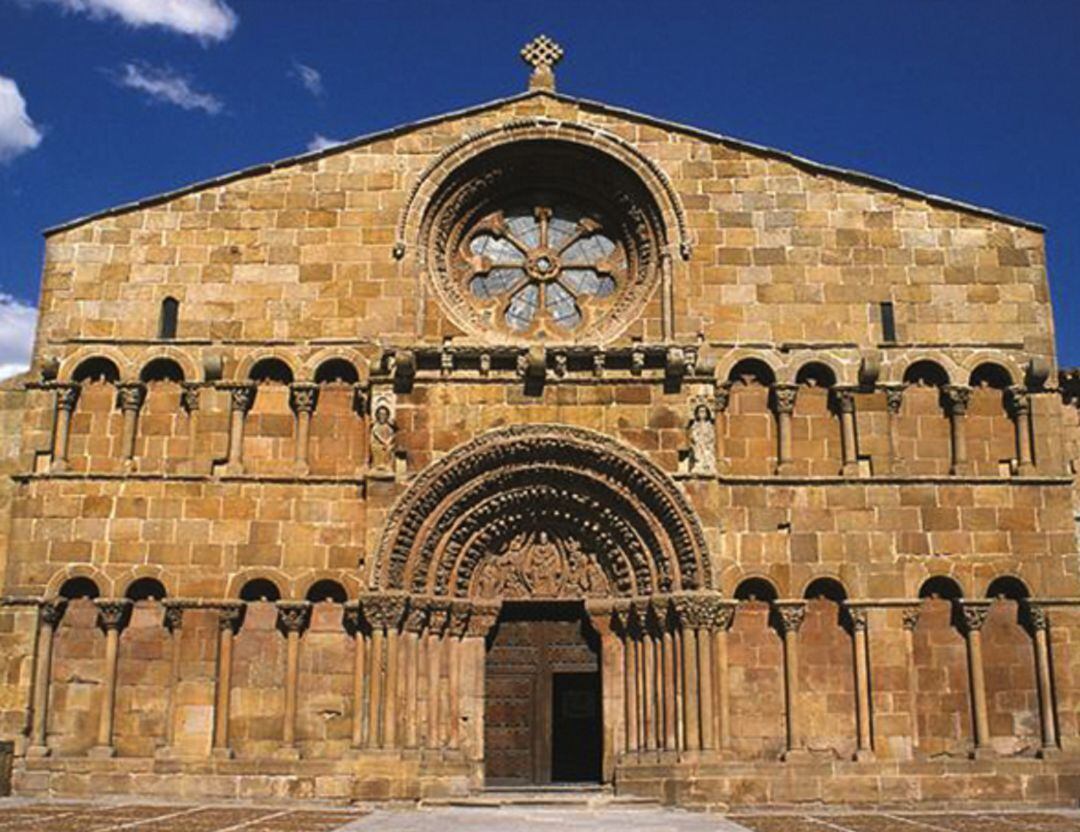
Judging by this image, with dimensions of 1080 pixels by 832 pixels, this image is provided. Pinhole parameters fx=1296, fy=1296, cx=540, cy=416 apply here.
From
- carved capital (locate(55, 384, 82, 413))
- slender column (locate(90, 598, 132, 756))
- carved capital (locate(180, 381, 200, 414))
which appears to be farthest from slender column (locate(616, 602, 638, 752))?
carved capital (locate(55, 384, 82, 413))

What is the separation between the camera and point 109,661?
17094 millimetres

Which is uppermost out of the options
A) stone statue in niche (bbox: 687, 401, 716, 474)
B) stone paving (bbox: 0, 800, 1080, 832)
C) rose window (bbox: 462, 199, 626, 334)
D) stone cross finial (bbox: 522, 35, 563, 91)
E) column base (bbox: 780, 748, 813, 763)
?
stone cross finial (bbox: 522, 35, 563, 91)

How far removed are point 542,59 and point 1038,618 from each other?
1073cm

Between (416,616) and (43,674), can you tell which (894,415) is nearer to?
(416,616)

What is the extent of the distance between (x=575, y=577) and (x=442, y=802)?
3561 millimetres

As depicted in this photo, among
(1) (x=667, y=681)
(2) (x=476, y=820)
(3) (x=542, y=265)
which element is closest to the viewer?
(2) (x=476, y=820)

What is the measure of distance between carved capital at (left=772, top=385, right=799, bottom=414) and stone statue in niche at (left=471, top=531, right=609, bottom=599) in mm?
3348

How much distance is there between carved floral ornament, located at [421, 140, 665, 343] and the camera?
1895 centimetres

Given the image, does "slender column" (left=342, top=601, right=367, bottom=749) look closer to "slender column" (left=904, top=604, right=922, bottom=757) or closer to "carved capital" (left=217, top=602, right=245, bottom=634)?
"carved capital" (left=217, top=602, right=245, bottom=634)

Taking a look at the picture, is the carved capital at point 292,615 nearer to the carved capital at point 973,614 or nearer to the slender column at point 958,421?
the carved capital at point 973,614

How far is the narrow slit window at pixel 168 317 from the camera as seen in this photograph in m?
18.5

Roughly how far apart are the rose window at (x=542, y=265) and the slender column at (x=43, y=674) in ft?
24.1

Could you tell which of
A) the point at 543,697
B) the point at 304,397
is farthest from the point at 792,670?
the point at 304,397

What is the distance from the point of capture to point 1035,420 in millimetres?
17969
